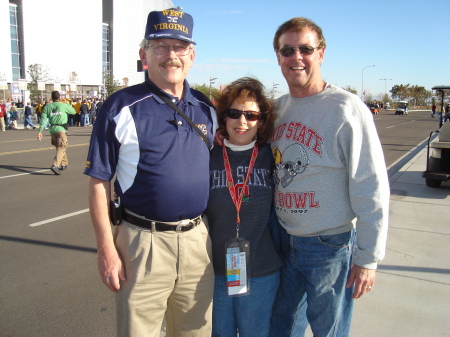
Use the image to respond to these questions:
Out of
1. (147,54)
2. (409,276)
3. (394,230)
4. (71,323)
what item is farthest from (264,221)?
(394,230)

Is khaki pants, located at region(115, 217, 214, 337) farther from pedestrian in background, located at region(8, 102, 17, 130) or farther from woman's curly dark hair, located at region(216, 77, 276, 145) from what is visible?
pedestrian in background, located at region(8, 102, 17, 130)

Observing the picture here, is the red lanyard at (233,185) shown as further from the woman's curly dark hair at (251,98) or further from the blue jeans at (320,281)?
the blue jeans at (320,281)

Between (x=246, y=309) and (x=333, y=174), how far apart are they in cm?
93

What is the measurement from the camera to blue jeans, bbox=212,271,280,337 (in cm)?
225

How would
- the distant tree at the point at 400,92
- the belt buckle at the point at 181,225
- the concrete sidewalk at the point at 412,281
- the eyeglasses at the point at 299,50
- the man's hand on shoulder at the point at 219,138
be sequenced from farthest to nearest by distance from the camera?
the distant tree at the point at 400,92 < the concrete sidewalk at the point at 412,281 < the man's hand on shoulder at the point at 219,138 < the eyeglasses at the point at 299,50 < the belt buckle at the point at 181,225

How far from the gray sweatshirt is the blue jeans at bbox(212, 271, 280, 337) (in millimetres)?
365

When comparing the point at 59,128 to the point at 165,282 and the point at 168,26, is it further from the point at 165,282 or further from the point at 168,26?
the point at 165,282

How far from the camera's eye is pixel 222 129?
93.9 inches

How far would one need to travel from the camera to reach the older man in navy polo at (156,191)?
2018 mm

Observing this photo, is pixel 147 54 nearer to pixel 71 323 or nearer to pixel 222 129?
pixel 222 129

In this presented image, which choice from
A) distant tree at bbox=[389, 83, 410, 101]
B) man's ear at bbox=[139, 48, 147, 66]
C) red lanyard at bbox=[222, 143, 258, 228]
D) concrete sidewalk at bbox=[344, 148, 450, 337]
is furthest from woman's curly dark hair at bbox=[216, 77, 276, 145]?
distant tree at bbox=[389, 83, 410, 101]

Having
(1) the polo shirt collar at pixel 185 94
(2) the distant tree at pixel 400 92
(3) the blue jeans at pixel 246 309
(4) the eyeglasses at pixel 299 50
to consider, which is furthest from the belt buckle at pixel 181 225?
(2) the distant tree at pixel 400 92

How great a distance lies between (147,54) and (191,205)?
2.98 ft

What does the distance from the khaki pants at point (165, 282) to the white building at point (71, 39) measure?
45767 mm
